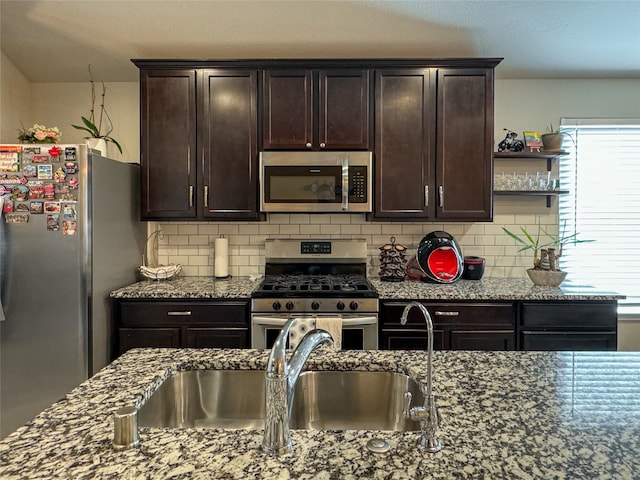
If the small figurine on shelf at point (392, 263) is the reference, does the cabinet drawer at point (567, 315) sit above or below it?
below

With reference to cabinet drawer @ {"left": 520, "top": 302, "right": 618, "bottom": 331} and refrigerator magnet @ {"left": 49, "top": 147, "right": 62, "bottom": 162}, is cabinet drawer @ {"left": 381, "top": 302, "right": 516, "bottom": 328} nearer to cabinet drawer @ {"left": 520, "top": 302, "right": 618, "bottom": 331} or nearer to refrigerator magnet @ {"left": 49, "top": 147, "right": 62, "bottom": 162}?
cabinet drawer @ {"left": 520, "top": 302, "right": 618, "bottom": 331}

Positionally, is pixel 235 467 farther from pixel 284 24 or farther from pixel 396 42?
pixel 396 42

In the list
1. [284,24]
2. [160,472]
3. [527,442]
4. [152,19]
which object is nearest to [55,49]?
[152,19]

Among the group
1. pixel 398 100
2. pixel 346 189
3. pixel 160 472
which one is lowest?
pixel 160 472

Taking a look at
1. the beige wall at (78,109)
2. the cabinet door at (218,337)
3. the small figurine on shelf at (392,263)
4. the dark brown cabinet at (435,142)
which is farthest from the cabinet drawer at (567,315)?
the beige wall at (78,109)

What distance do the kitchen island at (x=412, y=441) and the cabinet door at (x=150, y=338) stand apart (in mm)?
1510

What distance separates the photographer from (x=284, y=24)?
2713 millimetres

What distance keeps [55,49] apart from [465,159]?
10.1ft

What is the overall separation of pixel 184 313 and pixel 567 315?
246 cm

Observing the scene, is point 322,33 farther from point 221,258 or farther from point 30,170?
point 30,170

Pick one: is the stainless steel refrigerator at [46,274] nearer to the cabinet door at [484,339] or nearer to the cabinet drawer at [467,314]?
the cabinet drawer at [467,314]

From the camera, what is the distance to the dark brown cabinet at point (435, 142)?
288 cm

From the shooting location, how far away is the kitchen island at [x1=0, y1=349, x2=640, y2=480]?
713mm

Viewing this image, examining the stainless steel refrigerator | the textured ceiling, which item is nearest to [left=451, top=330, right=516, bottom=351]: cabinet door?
the textured ceiling
